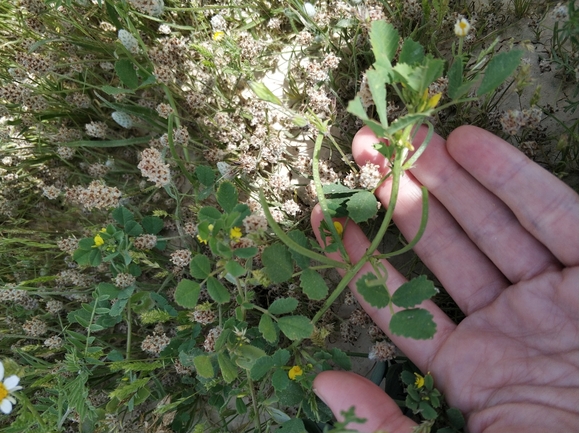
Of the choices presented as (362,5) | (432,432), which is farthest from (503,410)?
(362,5)

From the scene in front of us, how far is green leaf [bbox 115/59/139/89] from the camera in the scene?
66.9 inches

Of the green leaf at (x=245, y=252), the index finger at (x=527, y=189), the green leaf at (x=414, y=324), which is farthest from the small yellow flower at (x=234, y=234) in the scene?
the index finger at (x=527, y=189)

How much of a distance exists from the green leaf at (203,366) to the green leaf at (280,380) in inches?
7.3

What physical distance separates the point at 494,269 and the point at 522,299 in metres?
0.15

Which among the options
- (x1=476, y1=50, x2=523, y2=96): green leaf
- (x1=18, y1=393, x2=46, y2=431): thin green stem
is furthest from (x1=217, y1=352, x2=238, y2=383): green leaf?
(x1=476, y1=50, x2=523, y2=96): green leaf

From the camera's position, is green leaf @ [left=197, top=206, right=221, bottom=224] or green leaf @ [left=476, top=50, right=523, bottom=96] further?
green leaf @ [left=197, top=206, right=221, bottom=224]

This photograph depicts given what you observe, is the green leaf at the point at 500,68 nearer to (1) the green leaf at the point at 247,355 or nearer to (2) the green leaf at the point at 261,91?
(2) the green leaf at the point at 261,91

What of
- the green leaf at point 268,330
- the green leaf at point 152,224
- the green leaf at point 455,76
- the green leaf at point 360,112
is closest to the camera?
the green leaf at point 360,112

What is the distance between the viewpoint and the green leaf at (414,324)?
4.10 feet

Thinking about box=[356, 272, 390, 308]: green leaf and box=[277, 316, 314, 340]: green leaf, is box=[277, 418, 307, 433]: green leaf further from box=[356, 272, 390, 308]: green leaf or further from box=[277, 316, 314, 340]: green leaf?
box=[356, 272, 390, 308]: green leaf

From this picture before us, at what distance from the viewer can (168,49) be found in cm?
→ 187

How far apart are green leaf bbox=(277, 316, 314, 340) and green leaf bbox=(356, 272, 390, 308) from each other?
0.66ft

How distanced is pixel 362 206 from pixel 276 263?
1.08ft

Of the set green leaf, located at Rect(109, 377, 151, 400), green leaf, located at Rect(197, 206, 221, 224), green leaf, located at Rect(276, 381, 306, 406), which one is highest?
green leaf, located at Rect(197, 206, 221, 224)
